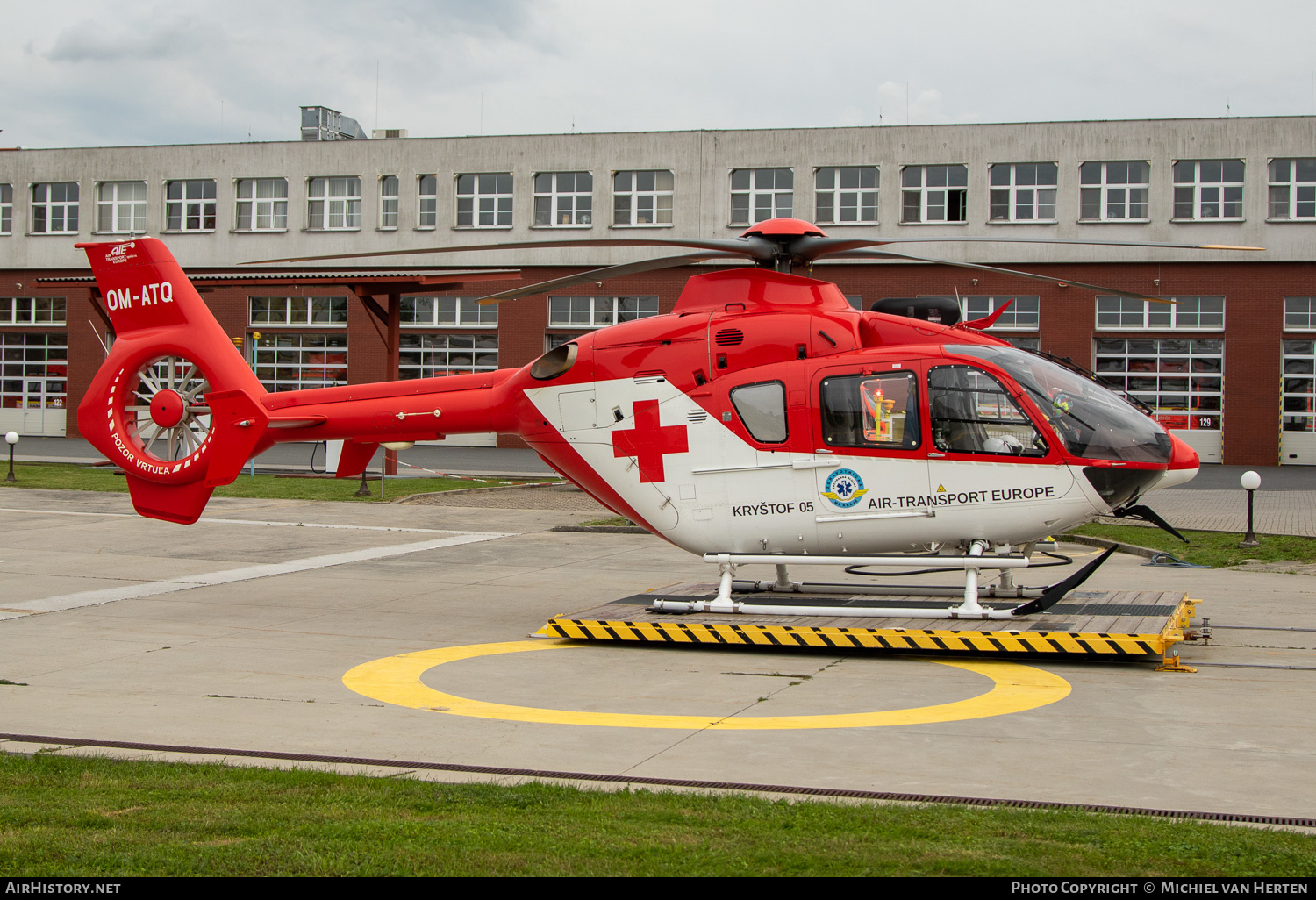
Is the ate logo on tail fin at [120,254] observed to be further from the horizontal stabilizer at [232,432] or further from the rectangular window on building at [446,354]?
the rectangular window on building at [446,354]

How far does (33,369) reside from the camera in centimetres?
5431

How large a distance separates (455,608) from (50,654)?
433 centimetres

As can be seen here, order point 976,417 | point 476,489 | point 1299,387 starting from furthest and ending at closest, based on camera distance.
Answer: point 1299,387 < point 476,489 < point 976,417

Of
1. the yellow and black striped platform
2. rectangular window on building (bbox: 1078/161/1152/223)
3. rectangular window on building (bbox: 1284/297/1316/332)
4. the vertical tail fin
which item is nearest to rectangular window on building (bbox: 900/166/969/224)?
rectangular window on building (bbox: 1078/161/1152/223)

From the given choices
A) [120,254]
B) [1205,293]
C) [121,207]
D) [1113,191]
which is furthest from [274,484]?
[1205,293]

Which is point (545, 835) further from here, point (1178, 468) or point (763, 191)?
point (763, 191)

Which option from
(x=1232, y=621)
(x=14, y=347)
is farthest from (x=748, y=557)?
(x=14, y=347)

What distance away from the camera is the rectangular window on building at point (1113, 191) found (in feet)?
144

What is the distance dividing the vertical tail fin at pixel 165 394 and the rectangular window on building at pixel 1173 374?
124 feet

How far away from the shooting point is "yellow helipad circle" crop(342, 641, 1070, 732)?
26.3ft

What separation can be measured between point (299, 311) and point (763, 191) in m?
20.9

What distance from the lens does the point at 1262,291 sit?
1699 inches

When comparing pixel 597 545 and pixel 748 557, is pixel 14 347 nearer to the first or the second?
pixel 597 545

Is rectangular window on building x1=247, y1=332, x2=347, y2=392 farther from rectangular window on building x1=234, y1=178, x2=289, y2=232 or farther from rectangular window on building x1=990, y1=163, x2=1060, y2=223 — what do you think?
rectangular window on building x1=990, y1=163, x2=1060, y2=223
